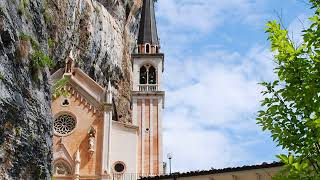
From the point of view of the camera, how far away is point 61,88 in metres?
33.6

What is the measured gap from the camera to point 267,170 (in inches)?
880

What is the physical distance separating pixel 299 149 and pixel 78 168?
2497cm

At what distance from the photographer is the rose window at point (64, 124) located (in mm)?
33562

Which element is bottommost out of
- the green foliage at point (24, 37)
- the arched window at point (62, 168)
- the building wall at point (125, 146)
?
the arched window at point (62, 168)

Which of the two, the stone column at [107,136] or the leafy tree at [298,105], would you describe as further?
the stone column at [107,136]

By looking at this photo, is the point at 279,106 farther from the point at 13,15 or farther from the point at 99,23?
the point at 99,23

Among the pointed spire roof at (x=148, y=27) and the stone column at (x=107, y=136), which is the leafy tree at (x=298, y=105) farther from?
the pointed spire roof at (x=148, y=27)

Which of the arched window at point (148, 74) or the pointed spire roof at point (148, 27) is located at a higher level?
the pointed spire roof at point (148, 27)

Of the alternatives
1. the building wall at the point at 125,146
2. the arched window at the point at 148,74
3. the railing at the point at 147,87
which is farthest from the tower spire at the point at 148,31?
the building wall at the point at 125,146

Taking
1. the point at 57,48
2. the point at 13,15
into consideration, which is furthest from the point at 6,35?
the point at 57,48

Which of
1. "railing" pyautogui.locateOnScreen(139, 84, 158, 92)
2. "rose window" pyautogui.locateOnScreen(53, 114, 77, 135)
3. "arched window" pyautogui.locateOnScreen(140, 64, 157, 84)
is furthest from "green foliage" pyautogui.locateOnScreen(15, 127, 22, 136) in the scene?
"arched window" pyautogui.locateOnScreen(140, 64, 157, 84)

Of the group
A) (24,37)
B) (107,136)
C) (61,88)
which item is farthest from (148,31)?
(24,37)

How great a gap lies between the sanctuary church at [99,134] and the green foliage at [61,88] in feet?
0.63

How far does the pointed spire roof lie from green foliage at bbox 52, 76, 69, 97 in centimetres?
989
